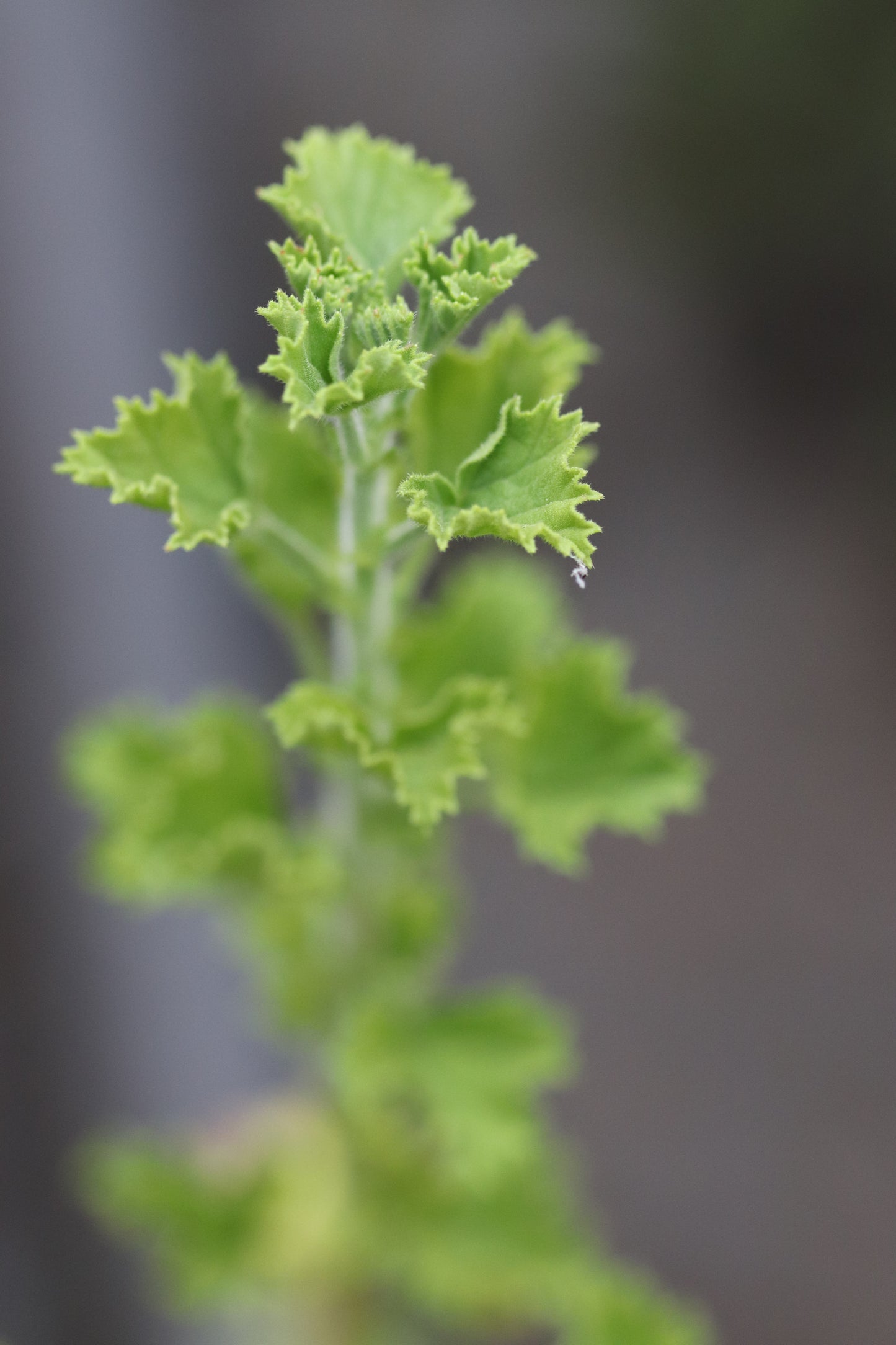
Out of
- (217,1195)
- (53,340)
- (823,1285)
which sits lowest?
(217,1195)

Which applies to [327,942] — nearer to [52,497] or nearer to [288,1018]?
[288,1018]

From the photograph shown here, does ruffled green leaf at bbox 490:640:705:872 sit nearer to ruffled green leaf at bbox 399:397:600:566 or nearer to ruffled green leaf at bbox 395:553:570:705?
ruffled green leaf at bbox 395:553:570:705

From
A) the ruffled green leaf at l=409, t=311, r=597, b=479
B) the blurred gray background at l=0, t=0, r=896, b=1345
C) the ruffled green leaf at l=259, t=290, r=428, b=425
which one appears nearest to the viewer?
the ruffled green leaf at l=259, t=290, r=428, b=425

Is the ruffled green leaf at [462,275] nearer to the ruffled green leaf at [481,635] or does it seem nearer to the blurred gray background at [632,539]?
the ruffled green leaf at [481,635]

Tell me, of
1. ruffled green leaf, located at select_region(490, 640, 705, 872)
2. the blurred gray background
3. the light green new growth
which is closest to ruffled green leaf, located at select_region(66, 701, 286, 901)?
the light green new growth

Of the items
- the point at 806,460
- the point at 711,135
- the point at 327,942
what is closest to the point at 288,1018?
the point at 327,942

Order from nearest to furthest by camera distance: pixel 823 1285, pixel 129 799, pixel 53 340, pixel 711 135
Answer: pixel 129 799 < pixel 823 1285 < pixel 53 340 < pixel 711 135

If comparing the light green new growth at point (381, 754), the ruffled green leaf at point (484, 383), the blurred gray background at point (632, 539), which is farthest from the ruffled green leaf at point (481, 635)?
the blurred gray background at point (632, 539)

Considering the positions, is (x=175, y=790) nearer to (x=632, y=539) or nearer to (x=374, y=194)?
(x=374, y=194)

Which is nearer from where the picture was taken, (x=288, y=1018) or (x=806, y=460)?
(x=288, y=1018)
